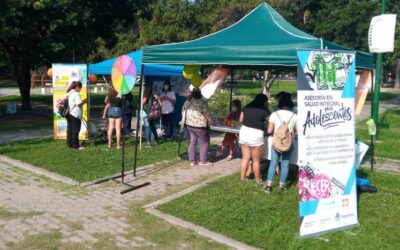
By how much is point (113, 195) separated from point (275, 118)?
2.91 metres

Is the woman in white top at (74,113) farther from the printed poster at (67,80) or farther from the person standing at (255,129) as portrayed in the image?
the person standing at (255,129)

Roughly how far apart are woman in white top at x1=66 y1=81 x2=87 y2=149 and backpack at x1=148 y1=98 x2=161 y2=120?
71.7 inches

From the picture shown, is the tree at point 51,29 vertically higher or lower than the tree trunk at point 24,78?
higher

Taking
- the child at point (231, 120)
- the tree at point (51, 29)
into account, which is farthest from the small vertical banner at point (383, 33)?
the tree at point (51, 29)

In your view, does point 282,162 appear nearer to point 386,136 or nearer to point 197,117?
point 197,117

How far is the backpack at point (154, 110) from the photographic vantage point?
11.4 meters

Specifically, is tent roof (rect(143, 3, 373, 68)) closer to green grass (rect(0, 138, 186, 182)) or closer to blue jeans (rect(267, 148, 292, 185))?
blue jeans (rect(267, 148, 292, 185))

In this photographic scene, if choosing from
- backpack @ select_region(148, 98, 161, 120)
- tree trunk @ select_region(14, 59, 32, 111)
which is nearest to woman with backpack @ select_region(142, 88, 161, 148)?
backpack @ select_region(148, 98, 161, 120)

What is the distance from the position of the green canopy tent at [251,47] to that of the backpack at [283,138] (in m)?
0.95

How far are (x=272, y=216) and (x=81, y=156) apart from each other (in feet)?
17.7

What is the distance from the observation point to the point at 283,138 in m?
6.57

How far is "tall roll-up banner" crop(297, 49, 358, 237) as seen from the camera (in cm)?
527

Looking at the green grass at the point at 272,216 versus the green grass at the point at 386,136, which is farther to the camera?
the green grass at the point at 386,136

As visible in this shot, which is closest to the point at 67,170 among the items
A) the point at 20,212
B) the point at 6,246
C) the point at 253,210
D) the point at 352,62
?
the point at 20,212
